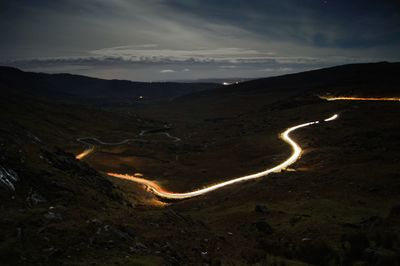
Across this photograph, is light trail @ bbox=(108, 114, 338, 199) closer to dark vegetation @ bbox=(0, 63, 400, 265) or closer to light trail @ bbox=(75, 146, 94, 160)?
dark vegetation @ bbox=(0, 63, 400, 265)

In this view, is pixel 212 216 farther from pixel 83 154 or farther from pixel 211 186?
pixel 83 154

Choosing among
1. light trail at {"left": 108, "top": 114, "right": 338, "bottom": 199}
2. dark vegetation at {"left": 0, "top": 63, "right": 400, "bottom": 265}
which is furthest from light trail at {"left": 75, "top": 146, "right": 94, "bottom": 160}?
dark vegetation at {"left": 0, "top": 63, "right": 400, "bottom": 265}

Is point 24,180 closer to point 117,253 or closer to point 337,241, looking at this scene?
point 117,253

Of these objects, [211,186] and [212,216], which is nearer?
[212,216]

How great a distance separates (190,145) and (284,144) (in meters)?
38.1

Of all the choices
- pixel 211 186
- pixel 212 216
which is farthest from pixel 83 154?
pixel 212 216

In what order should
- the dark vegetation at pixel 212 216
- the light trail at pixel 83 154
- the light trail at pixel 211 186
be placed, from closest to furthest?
the dark vegetation at pixel 212 216
the light trail at pixel 211 186
the light trail at pixel 83 154

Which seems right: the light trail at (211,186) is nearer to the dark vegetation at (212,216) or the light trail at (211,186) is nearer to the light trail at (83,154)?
the dark vegetation at (212,216)

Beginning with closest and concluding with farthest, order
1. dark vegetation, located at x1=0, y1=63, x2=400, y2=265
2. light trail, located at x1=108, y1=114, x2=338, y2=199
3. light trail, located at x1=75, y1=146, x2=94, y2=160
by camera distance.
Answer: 1. dark vegetation, located at x1=0, y1=63, x2=400, y2=265
2. light trail, located at x1=108, y1=114, x2=338, y2=199
3. light trail, located at x1=75, y1=146, x2=94, y2=160

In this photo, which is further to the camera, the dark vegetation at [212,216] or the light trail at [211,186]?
the light trail at [211,186]

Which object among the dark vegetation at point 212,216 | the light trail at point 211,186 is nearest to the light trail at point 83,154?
the light trail at point 211,186

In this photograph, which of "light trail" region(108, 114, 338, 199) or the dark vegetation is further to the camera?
"light trail" region(108, 114, 338, 199)

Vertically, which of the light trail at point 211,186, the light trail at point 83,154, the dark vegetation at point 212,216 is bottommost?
the light trail at point 83,154

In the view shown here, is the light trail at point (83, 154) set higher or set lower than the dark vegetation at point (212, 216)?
lower
